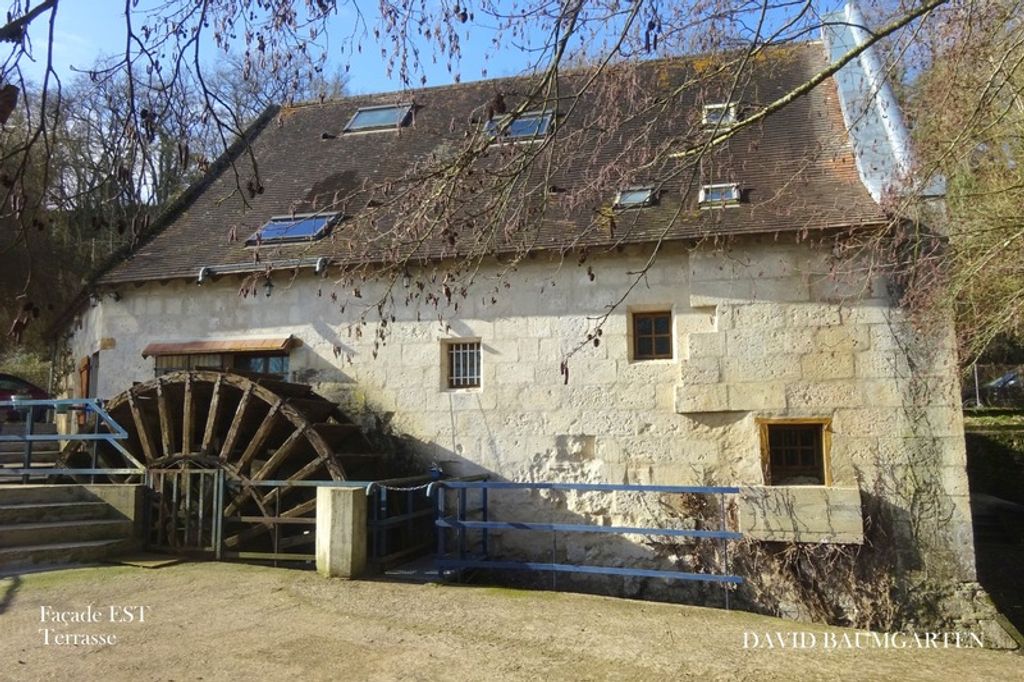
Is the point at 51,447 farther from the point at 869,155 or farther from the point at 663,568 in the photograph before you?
the point at 869,155

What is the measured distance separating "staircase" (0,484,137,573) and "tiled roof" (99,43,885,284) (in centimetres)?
283

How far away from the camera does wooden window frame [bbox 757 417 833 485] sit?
24.8 feet

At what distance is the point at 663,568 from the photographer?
25.9 ft

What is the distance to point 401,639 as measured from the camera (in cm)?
498

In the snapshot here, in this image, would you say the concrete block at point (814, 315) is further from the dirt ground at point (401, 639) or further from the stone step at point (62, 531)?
the stone step at point (62, 531)

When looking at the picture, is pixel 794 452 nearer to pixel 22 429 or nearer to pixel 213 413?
pixel 213 413

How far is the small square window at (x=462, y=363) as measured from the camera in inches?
347

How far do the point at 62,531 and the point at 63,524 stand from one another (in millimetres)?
118

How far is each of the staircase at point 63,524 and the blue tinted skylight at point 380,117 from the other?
657 centimetres

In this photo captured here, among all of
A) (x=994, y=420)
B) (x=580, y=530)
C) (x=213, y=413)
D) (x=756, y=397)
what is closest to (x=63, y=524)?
(x=213, y=413)

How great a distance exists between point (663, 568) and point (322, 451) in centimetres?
373

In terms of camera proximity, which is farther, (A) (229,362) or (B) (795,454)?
(A) (229,362)

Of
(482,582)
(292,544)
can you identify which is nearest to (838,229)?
(482,582)

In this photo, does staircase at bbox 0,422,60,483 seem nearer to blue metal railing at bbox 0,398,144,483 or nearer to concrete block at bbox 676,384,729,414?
blue metal railing at bbox 0,398,144,483
